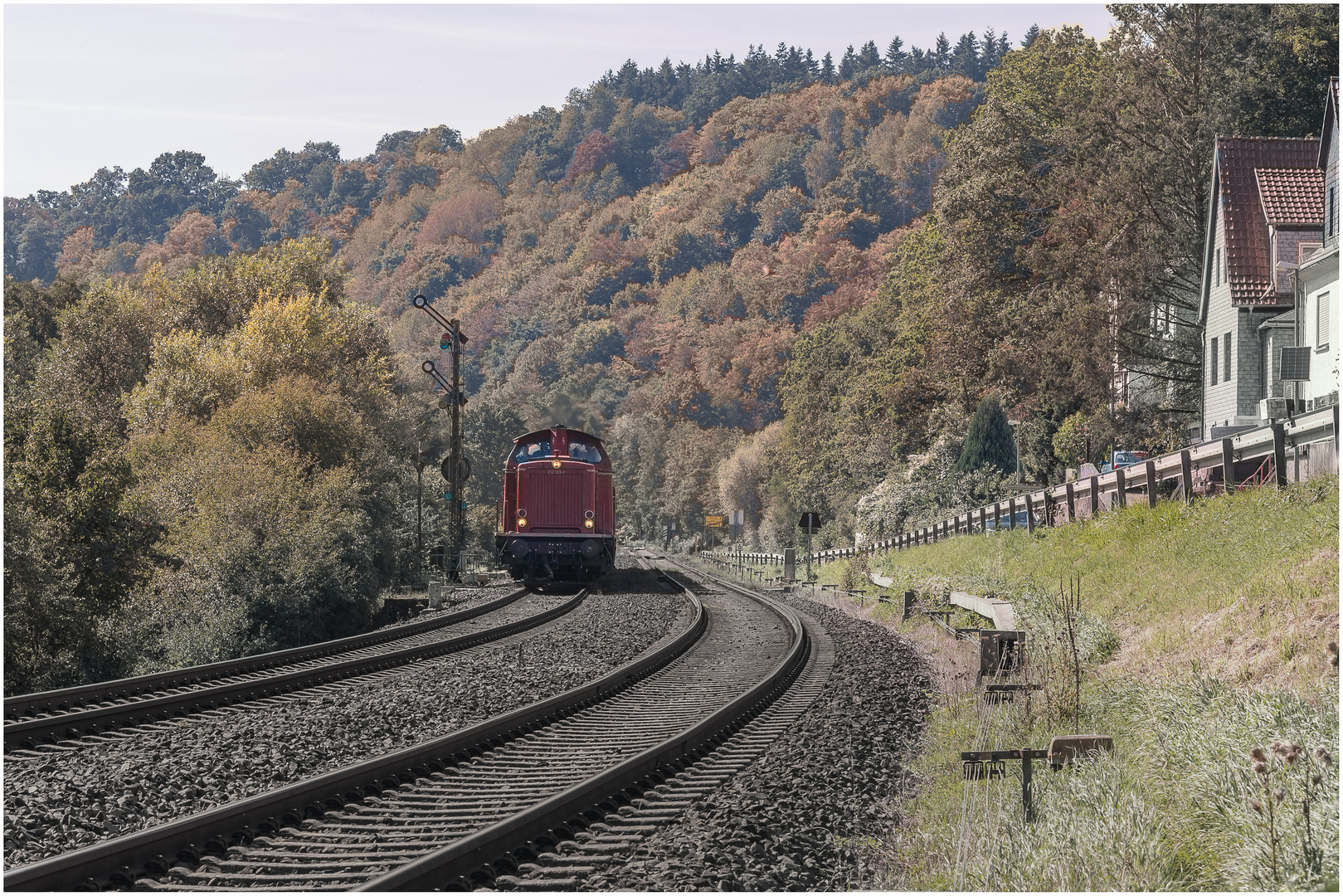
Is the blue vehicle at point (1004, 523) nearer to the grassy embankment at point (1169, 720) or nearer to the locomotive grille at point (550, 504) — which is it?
the grassy embankment at point (1169, 720)

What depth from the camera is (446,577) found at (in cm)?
3719

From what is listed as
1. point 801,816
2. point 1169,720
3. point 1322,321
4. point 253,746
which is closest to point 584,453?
point 1322,321

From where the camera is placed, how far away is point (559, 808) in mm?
7723

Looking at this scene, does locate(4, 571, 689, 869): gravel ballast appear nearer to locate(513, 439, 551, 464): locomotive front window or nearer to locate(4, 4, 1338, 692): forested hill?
locate(4, 4, 1338, 692): forested hill

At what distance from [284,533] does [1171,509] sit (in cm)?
1851

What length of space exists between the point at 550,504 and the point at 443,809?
25.3 meters

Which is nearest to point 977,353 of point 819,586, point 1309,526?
point 819,586

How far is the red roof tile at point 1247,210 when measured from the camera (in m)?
32.3

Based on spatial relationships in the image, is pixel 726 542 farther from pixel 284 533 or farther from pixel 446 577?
pixel 284 533

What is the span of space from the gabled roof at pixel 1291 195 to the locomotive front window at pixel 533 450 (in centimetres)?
1999

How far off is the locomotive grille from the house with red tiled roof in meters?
16.8

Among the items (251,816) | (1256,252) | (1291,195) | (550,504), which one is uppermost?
(1291,195)

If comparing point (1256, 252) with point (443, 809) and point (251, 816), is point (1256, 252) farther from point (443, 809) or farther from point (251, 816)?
point (251, 816)

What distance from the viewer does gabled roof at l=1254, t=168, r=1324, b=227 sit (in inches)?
1265
